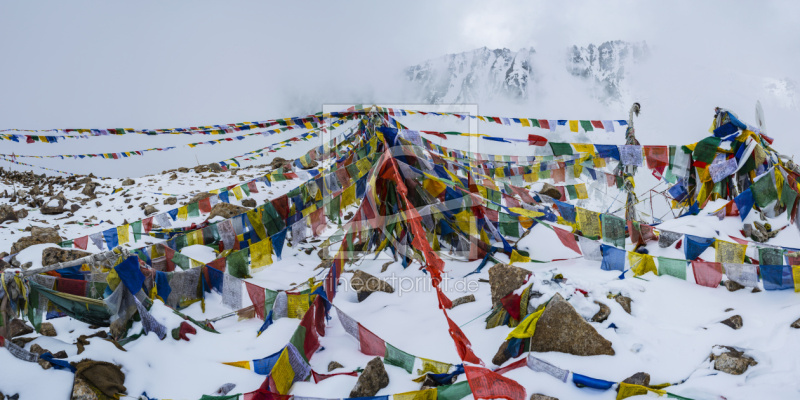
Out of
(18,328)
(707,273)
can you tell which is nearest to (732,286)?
(707,273)

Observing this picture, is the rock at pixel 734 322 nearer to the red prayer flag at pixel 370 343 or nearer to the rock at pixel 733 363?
the rock at pixel 733 363

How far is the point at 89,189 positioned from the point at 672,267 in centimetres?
1818

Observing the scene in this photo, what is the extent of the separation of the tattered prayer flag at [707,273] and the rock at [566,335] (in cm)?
224

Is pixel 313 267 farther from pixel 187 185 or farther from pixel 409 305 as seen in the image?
pixel 187 185

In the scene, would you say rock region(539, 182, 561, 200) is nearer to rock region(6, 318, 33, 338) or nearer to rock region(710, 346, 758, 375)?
rock region(710, 346, 758, 375)

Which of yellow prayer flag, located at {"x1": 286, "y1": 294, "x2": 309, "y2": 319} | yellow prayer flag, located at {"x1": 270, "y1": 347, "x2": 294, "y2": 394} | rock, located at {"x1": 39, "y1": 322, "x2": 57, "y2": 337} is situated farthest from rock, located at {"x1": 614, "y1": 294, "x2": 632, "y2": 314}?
rock, located at {"x1": 39, "y1": 322, "x2": 57, "y2": 337}

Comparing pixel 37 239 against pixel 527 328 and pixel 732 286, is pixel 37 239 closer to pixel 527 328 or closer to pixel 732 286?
pixel 527 328

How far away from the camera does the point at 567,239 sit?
690 centimetres

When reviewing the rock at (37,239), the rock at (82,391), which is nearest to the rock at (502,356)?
the rock at (82,391)

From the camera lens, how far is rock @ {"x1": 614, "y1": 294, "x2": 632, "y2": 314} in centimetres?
487

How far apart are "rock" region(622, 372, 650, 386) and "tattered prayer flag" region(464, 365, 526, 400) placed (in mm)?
1086

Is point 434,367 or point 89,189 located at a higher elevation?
point 89,189

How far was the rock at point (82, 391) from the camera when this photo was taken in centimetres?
358

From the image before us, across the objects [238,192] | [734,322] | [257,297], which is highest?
[238,192]
